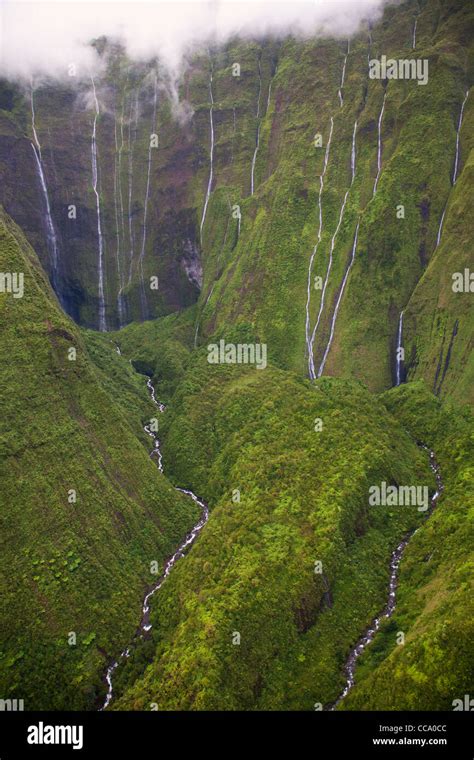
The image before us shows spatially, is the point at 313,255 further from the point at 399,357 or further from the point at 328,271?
the point at 399,357

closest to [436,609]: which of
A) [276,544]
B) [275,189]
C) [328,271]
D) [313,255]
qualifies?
[276,544]

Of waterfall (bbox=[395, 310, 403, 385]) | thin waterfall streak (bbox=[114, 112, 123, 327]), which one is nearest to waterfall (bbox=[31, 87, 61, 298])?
thin waterfall streak (bbox=[114, 112, 123, 327])

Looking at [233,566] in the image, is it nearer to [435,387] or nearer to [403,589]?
[403,589]

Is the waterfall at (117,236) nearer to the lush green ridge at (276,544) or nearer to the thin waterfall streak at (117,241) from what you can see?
the thin waterfall streak at (117,241)

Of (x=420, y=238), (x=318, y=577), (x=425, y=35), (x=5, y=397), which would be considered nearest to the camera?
(x=318, y=577)

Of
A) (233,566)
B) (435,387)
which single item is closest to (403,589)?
(233,566)

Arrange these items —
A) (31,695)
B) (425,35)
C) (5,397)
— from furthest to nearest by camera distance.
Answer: (425,35) → (5,397) → (31,695)

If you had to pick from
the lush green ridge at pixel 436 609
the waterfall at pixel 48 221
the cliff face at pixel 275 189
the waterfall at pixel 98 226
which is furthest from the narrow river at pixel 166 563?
the waterfall at pixel 48 221
